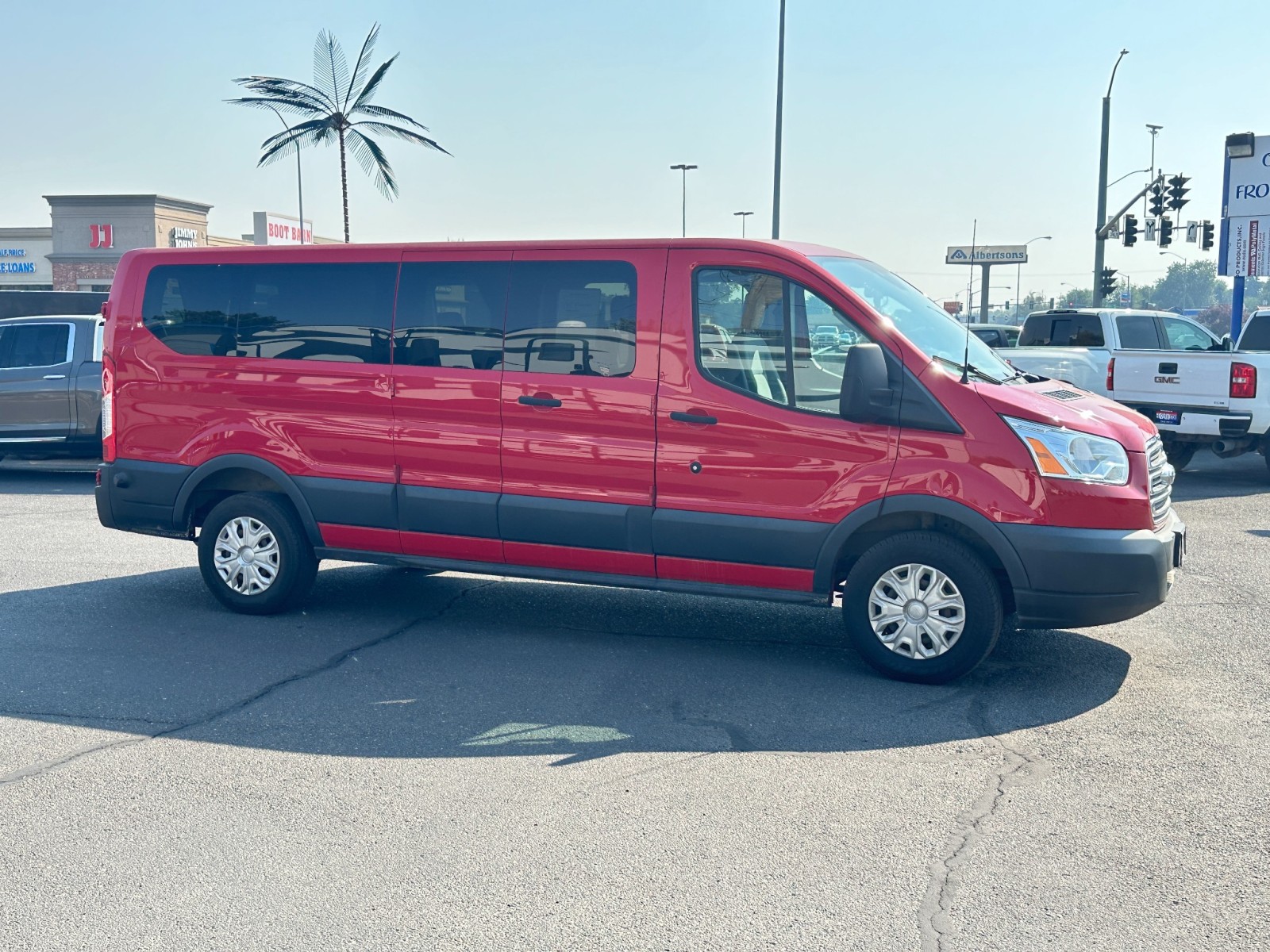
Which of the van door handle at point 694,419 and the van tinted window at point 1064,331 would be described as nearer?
the van door handle at point 694,419

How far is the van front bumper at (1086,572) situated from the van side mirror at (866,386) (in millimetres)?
793

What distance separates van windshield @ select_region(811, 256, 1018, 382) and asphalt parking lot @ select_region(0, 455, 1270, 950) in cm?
156

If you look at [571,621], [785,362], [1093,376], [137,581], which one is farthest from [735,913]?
[1093,376]

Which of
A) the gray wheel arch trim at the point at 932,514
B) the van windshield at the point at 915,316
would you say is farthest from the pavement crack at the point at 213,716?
the van windshield at the point at 915,316

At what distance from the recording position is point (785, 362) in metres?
5.93

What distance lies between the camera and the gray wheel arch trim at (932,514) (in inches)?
220

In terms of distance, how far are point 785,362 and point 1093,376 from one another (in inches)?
419

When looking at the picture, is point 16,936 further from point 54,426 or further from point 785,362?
point 54,426

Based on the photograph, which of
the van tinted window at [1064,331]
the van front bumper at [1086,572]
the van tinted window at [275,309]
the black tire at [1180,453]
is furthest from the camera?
the van tinted window at [1064,331]

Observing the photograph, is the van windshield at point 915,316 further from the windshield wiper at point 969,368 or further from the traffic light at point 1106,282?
the traffic light at point 1106,282

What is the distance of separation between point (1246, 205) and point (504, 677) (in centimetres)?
2069

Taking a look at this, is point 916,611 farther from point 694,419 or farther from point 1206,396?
point 1206,396

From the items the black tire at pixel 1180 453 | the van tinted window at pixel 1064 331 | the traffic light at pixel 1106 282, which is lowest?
the black tire at pixel 1180 453

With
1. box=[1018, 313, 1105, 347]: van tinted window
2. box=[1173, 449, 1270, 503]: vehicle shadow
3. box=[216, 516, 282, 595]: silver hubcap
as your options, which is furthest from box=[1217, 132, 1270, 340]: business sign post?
box=[216, 516, 282, 595]: silver hubcap
